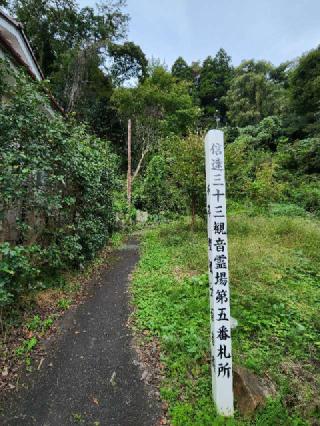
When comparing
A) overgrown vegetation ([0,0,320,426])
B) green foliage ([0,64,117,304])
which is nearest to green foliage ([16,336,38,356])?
overgrown vegetation ([0,0,320,426])

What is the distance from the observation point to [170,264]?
295 inches

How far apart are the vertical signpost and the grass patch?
1.46 ft

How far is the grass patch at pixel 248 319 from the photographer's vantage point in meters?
A: 3.13

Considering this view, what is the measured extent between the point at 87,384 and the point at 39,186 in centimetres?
348

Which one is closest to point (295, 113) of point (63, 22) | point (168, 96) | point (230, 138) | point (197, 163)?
point (230, 138)

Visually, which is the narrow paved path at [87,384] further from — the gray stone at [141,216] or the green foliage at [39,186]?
the gray stone at [141,216]

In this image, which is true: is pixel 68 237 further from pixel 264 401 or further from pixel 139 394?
pixel 264 401

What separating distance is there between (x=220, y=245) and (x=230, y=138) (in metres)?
23.2

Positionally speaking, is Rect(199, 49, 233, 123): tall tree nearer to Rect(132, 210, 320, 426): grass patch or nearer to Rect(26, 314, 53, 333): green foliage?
Rect(132, 210, 320, 426): grass patch

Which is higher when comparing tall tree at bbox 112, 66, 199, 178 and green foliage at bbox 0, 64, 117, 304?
tall tree at bbox 112, 66, 199, 178

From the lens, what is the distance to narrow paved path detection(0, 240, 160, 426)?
3.05 meters

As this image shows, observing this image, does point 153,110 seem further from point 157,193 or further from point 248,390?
point 248,390

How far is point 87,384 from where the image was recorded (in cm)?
354

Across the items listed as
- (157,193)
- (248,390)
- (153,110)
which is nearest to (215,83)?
(153,110)
